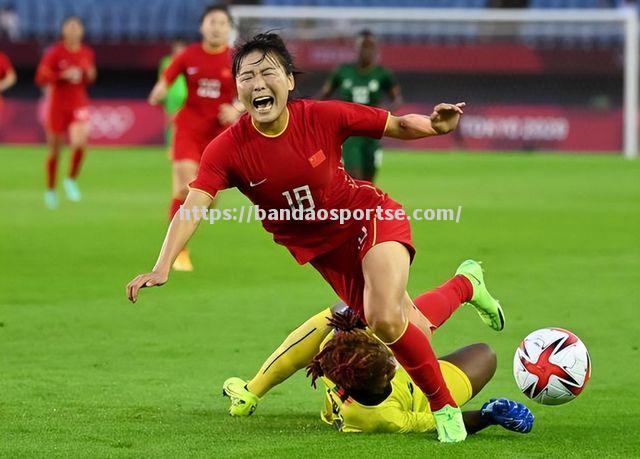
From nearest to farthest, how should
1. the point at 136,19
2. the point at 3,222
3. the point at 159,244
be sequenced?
the point at 159,244 → the point at 3,222 → the point at 136,19

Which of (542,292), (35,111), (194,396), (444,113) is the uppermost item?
(444,113)

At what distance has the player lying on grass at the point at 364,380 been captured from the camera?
226 inches

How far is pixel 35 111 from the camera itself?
32031mm

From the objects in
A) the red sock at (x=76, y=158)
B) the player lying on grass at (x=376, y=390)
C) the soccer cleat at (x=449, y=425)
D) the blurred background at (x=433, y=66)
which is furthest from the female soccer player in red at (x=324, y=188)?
the blurred background at (x=433, y=66)

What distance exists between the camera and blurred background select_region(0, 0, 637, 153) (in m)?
29.8

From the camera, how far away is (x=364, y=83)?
52.6 ft

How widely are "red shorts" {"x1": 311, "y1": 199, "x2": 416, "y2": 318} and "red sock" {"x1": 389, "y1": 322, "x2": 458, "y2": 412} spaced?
0.33 m

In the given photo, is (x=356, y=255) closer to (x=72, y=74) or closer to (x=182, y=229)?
(x=182, y=229)

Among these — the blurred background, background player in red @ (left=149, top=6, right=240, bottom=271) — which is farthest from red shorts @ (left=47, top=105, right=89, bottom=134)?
the blurred background

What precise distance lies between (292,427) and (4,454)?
1355 mm

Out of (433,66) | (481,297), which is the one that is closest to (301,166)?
(481,297)

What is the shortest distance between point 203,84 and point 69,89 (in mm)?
7254

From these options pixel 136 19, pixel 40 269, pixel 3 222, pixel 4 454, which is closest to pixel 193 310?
pixel 40 269

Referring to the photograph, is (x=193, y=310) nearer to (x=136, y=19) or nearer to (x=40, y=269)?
(x=40, y=269)
